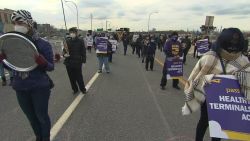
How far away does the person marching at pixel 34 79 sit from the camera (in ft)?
14.3

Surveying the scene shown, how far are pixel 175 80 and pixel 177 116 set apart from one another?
415 cm

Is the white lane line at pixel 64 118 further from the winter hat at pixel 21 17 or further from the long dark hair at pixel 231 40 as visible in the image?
the long dark hair at pixel 231 40

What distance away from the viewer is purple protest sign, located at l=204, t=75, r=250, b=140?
3.81m

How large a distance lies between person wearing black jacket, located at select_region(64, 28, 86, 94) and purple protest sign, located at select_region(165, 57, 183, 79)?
2819 millimetres

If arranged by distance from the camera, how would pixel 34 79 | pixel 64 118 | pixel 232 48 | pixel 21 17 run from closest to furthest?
pixel 232 48, pixel 21 17, pixel 34 79, pixel 64 118

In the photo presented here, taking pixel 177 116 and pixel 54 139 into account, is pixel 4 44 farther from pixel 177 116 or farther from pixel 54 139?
pixel 177 116

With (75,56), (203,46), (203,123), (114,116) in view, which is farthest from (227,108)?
(203,46)

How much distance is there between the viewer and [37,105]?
4621 mm

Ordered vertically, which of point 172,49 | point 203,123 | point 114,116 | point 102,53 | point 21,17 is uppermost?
point 21,17

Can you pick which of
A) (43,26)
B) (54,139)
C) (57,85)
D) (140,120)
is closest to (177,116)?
(140,120)

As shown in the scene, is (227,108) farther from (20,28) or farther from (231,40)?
(20,28)

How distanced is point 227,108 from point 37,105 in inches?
91.0

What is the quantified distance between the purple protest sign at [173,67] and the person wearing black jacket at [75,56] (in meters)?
2.82

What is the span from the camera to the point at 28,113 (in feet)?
15.7
